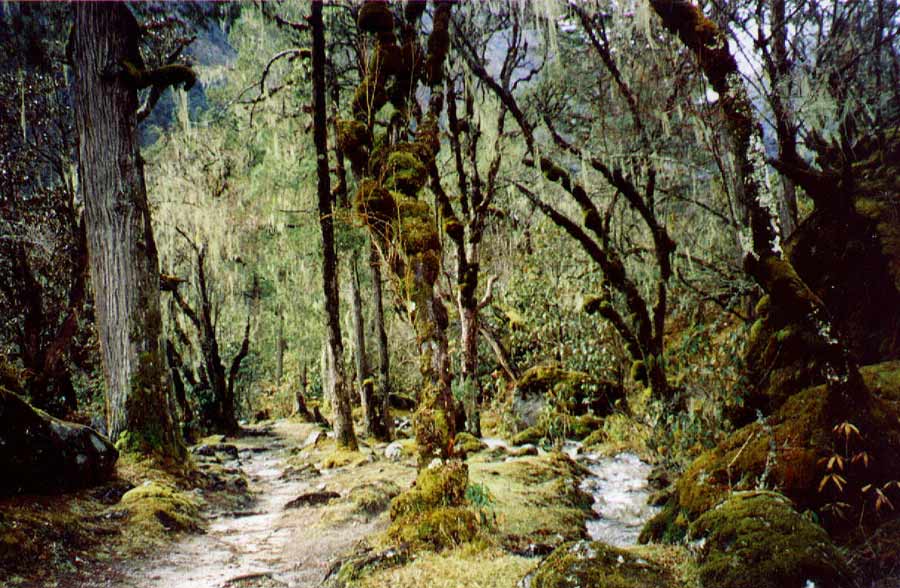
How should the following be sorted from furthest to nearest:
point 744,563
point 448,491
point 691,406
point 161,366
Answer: point 161,366 < point 691,406 < point 448,491 < point 744,563

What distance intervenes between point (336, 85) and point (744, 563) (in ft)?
39.7

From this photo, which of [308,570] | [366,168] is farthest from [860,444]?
[366,168]

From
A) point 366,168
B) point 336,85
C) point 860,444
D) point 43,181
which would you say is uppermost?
point 336,85

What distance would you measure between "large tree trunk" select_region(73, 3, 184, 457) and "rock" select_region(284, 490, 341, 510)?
6.38 feet

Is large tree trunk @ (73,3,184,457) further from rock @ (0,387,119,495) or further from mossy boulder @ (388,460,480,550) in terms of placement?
mossy boulder @ (388,460,480,550)

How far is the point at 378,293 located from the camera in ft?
42.9

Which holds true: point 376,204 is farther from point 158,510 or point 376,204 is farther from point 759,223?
point 158,510

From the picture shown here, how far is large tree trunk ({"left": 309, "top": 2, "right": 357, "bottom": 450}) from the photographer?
10.1m

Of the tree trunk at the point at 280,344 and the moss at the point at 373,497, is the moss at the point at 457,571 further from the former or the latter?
the tree trunk at the point at 280,344

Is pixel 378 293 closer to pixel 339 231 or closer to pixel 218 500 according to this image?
pixel 339 231

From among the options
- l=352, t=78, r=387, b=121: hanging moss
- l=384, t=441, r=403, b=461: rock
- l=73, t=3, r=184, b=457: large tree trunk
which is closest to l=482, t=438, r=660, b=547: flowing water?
l=384, t=441, r=403, b=461: rock

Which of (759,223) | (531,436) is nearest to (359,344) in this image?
(531,436)

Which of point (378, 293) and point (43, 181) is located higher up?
point (43, 181)

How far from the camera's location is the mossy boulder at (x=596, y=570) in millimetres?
2932
